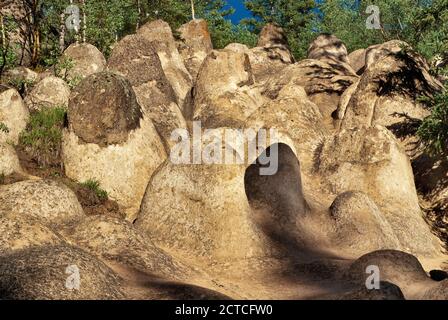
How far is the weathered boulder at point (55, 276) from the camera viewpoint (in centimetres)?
952

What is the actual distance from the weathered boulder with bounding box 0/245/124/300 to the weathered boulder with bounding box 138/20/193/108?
20024 millimetres

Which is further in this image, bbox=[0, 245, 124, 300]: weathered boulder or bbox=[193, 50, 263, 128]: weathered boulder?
bbox=[193, 50, 263, 128]: weathered boulder

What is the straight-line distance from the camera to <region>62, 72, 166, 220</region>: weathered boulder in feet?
63.7

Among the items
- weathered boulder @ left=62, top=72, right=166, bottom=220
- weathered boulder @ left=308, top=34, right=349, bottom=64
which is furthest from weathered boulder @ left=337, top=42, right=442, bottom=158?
Answer: weathered boulder @ left=308, top=34, right=349, bottom=64

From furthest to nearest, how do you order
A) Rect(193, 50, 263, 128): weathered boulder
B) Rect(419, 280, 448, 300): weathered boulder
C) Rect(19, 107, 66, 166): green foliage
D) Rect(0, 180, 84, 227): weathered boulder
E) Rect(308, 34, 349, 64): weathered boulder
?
Rect(308, 34, 349, 64): weathered boulder → Rect(193, 50, 263, 128): weathered boulder → Rect(19, 107, 66, 166): green foliage → Rect(0, 180, 84, 227): weathered boulder → Rect(419, 280, 448, 300): weathered boulder

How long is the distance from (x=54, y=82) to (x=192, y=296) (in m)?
15.1

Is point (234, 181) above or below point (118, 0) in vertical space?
below

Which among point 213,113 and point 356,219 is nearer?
point 356,219

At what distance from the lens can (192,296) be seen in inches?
404

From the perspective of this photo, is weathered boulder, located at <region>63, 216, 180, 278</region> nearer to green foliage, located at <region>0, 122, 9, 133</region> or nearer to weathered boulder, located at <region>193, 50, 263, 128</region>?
green foliage, located at <region>0, 122, 9, 133</region>

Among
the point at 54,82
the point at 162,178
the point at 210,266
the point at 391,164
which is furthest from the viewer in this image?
the point at 54,82

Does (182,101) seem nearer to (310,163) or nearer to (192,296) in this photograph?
(310,163)
